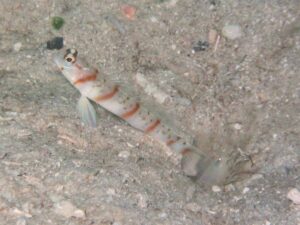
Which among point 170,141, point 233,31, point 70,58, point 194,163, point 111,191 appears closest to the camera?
point 111,191

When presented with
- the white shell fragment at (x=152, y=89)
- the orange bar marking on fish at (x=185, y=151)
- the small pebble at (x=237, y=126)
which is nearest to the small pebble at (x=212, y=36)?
the white shell fragment at (x=152, y=89)

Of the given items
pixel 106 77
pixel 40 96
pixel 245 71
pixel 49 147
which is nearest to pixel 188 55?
pixel 245 71

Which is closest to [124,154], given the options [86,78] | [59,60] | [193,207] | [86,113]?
[86,113]

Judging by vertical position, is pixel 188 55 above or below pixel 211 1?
below

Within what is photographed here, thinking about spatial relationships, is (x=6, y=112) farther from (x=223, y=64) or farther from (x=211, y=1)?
(x=211, y=1)

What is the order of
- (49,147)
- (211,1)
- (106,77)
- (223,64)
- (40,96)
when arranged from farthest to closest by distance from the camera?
1. (211,1)
2. (223,64)
3. (106,77)
4. (40,96)
5. (49,147)

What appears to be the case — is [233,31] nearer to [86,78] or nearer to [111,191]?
[86,78]

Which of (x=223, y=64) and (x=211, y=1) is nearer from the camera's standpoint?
(x=223, y=64)
